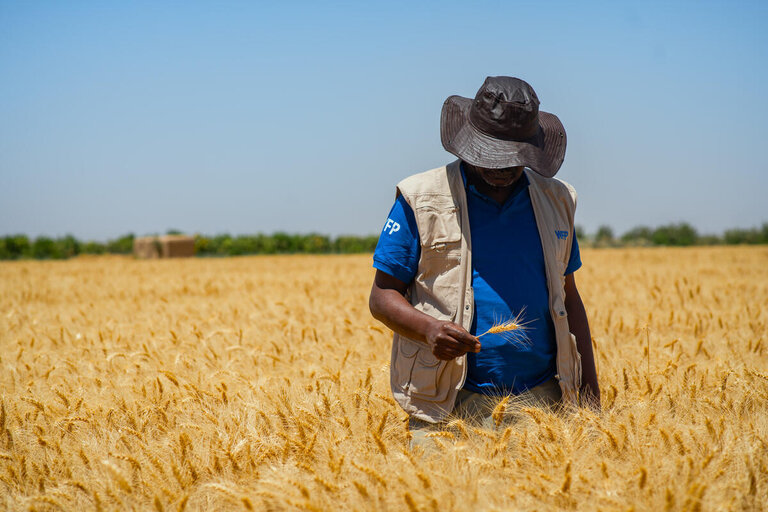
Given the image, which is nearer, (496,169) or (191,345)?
(496,169)

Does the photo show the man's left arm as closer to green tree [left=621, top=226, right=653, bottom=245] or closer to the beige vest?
the beige vest

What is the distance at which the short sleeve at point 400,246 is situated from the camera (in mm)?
2486

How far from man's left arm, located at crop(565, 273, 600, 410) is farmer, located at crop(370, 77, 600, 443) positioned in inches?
4.1

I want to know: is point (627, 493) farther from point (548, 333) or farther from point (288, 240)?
point (288, 240)

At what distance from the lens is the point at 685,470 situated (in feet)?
6.28

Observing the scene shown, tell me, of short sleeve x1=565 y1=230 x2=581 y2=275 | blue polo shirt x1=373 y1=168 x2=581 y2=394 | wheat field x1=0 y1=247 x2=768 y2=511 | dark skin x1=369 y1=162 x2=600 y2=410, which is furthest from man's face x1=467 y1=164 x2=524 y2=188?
wheat field x1=0 y1=247 x2=768 y2=511

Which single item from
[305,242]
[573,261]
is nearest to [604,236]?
[305,242]

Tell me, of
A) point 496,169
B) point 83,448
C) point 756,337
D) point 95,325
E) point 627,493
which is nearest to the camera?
point 627,493

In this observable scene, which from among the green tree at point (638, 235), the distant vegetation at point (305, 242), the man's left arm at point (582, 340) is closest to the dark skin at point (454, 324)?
the man's left arm at point (582, 340)

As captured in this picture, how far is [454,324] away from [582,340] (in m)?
0.77

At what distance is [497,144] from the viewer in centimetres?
232

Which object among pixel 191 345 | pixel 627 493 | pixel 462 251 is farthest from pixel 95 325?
pixel 627 493

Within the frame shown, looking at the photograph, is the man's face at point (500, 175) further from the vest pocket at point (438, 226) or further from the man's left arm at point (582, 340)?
the man's left arm at point (582, 340)

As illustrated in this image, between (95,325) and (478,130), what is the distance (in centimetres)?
459
